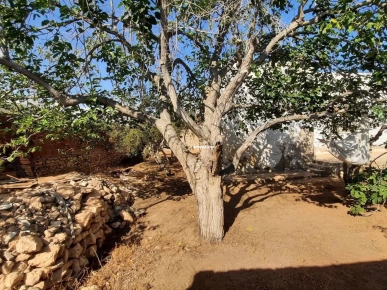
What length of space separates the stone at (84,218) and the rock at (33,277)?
3.46ft

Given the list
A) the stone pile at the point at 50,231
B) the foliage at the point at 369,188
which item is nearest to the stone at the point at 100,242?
the stone pile at the point at 50,231

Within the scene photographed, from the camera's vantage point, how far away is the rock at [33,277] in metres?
2.76

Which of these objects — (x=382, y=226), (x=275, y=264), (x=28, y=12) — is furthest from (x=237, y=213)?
(x=28, y=12)

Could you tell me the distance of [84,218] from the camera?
157 inches

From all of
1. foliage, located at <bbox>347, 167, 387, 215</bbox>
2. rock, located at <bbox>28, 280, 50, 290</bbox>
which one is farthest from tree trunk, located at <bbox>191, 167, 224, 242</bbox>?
foliage, located at <bbox>347, 167, 387, 215</bbox>

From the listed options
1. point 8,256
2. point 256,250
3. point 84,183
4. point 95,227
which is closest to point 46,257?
point 8,256

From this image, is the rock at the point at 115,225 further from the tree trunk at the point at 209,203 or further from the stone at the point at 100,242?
the tree trunk at the point at 209,203

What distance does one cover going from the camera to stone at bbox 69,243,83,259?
349 cm

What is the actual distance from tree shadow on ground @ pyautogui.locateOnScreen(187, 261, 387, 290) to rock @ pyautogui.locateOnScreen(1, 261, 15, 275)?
1995 mm

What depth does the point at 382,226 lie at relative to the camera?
14.4 feet

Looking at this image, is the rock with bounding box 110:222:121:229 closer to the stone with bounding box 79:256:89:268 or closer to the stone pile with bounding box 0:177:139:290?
the stone pile with bounding box 0:177:139:290

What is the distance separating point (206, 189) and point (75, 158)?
5.74m

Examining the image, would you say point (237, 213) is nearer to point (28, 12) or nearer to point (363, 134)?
point (363, 134)

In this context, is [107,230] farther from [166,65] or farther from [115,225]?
[166,65]
